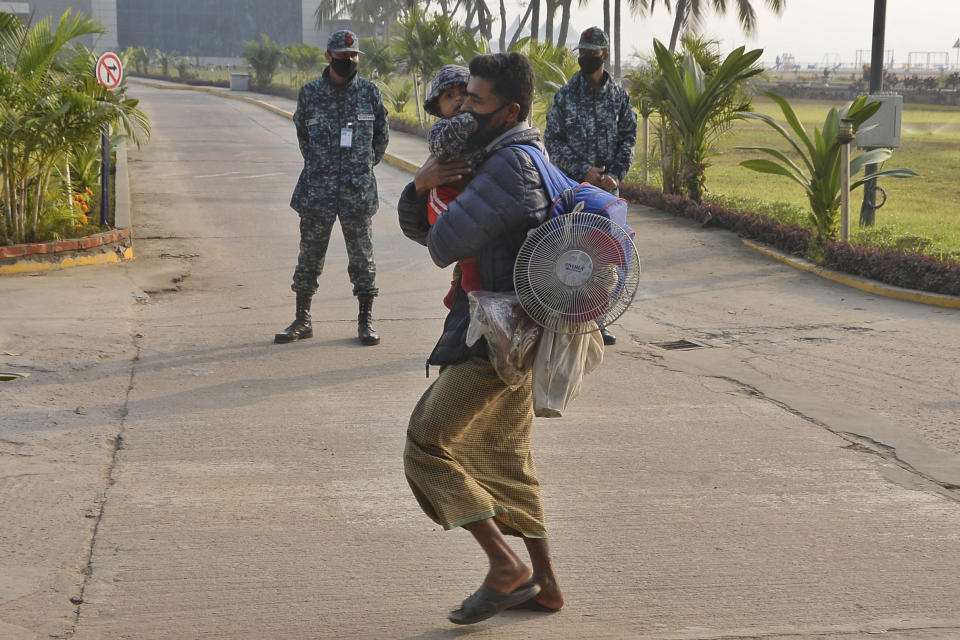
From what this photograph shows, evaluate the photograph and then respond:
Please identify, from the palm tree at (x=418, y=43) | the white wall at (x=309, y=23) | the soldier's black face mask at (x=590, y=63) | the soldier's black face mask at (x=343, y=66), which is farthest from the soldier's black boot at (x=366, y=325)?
the white wall at (x=309, y=23)

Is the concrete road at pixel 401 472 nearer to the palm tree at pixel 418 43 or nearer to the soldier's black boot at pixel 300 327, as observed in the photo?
the soldier's black boot at pixel 300 327

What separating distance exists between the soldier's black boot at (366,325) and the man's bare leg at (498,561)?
12.6 ft

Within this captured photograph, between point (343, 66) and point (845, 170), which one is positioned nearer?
point (343, 66)

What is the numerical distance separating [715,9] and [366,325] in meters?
49.7

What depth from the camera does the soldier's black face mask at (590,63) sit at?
7.22 m

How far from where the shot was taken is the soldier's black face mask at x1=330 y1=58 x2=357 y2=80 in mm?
6836

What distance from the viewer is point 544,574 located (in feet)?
11.9

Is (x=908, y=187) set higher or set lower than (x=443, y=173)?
lower

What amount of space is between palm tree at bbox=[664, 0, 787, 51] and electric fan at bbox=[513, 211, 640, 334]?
1859 inches

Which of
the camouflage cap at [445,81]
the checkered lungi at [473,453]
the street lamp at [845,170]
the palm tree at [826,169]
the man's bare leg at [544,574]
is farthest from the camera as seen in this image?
the palm tree at [826,169]

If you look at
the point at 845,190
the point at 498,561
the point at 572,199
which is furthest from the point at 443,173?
the point at 845,190

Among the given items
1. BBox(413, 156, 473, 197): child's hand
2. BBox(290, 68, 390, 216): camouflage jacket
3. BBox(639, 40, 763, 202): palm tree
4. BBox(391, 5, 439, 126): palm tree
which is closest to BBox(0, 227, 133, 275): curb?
BBox(290, 68, 390, 216): camouflage jacket

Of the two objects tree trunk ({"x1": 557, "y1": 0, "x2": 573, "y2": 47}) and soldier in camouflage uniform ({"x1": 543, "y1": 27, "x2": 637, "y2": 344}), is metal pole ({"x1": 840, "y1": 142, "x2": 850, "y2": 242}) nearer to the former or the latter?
soldier in camouflage uniform ({"x1": 543, "y1": 27, "x2": 637, "y2": 344})

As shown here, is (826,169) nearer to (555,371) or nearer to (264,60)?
(555,371)
